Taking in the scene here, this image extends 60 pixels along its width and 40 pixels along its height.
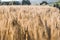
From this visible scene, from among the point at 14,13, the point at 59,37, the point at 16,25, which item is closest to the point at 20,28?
the point at 16,25

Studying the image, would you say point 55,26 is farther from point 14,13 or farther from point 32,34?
point 14,13

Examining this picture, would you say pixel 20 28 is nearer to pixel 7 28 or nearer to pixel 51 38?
pixel 7 28

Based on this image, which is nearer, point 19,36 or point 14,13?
point 19,36

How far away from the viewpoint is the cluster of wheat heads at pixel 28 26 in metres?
1.15

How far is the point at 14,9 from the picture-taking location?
1.34 m

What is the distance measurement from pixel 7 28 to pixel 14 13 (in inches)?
5.7

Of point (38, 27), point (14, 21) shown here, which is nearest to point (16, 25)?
point (14, 21)

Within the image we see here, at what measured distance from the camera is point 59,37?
120 centimetres

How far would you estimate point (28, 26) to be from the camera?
1.17 m

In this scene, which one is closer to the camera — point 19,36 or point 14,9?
point 19,36

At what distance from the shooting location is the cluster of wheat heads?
3.79 ft

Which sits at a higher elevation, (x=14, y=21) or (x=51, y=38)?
(x=14, y=21)

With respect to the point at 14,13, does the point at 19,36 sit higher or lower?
lower

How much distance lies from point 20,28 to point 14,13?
137mm
